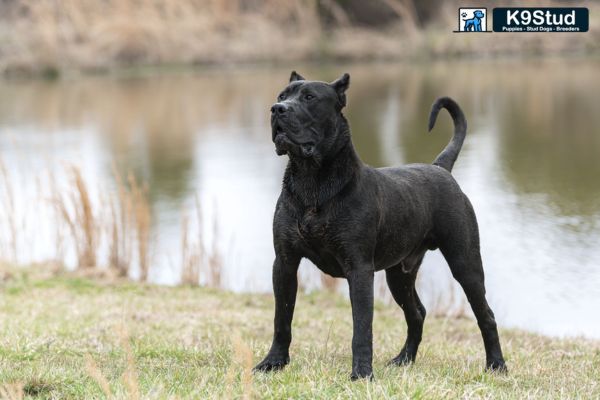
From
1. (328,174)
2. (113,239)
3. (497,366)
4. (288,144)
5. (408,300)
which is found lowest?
(497,366)

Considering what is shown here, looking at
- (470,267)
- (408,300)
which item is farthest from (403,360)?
(470,267)

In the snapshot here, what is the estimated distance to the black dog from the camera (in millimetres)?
4465

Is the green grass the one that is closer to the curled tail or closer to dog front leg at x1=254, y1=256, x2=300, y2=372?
dog front leg at x1=254, y1=256, x2=300, y2=372

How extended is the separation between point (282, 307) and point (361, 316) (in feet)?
1.88

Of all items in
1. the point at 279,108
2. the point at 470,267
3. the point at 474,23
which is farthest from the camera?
the point at 474,23

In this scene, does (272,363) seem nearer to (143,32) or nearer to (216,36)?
(143,32)

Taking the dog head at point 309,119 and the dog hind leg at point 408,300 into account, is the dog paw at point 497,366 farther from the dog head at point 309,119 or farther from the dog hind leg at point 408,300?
the dog head at point 309,119

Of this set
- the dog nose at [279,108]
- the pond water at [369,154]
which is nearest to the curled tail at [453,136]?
the dog nose at [279,108]

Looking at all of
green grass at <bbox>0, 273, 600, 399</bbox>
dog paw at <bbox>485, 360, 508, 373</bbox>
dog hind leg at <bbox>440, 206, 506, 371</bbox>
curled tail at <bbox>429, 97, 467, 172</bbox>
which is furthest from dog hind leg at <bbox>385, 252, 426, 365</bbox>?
curled tail at <bbox>429, 97, 467, 172</bbox>

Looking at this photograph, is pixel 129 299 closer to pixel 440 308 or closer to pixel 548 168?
pixel 440 308

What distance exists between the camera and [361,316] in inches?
180

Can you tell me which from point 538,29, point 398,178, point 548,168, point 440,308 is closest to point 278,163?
point 548,168

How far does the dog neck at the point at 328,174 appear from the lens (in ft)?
15.1

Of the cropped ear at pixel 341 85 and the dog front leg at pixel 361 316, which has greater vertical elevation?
the cropped ear at pixel 341 85
